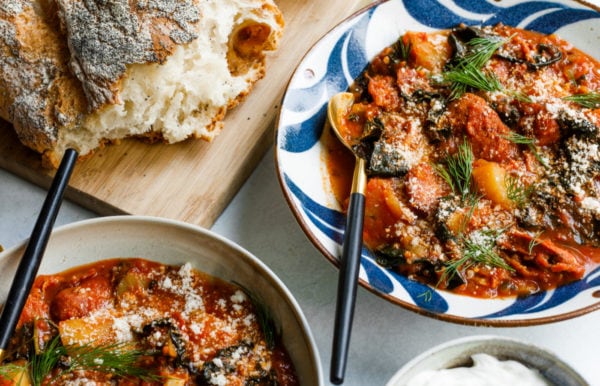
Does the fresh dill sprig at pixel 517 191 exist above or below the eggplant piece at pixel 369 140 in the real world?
above

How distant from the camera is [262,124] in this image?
4.27 m

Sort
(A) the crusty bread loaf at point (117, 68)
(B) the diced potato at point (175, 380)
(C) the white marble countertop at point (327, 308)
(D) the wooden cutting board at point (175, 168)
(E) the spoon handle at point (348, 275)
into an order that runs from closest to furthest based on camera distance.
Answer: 1. (E) the spoon handle at point (348, 275)
2. (B) the diced potato at point (175, 380)
3. (A) the crusty bread loaf at point (117, 68)
4. (C) the white marble countertop at point (327, 308)
5. (D) the wooden cutting board at point (175, 168)

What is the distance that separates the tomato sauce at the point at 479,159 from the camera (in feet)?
12.1

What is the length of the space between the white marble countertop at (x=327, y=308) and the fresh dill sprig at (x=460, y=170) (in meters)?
0.70

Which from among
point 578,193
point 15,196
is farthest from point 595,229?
point 15,196

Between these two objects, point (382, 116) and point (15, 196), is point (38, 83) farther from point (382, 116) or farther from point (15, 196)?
point (382, 116)

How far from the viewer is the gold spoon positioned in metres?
3.24

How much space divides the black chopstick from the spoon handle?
4.49ft

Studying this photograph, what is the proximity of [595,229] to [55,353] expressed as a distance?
8.76 feet

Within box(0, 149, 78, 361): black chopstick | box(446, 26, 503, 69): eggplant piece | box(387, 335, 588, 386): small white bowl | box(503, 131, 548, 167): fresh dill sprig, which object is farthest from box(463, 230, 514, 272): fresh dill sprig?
box(0, 149, 78, 361): black chopstick

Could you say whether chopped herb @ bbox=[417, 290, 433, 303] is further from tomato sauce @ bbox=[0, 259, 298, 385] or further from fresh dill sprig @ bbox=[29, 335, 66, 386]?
fresh dill sprig @ bbox=[29, 335, 66, 386]

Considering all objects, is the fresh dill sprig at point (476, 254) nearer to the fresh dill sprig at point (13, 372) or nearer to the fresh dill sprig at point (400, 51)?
the fresh dill sprig at point (400, 51)

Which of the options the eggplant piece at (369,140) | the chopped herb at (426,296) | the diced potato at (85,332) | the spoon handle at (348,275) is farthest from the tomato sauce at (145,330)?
the eggplant piece at (369,140)

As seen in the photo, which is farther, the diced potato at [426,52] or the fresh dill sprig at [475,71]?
the diced potato at [426,52]
